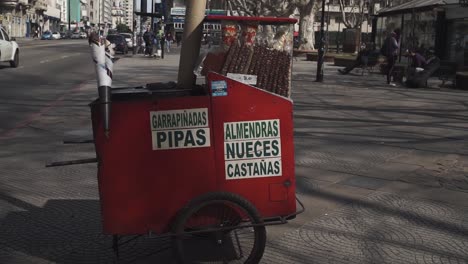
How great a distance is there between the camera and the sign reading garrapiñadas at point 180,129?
3.77m

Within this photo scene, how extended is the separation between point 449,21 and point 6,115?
18.6 m

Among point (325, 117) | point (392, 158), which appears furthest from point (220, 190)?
point (325, 117)

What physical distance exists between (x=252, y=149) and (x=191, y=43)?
4.02ft

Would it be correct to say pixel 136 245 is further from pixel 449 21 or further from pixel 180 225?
pixel 449 21

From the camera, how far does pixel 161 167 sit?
3.82 meters

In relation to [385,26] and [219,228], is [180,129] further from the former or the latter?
[385,26]

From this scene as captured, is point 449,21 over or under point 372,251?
over

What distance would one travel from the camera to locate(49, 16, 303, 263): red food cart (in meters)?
3.76

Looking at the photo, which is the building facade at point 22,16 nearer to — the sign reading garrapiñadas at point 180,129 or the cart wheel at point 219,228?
the cart wheel at point 219,228

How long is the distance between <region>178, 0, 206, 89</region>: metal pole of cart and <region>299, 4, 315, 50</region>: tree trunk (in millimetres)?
38853

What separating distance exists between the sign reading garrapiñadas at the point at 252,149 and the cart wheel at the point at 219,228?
0.72 ft

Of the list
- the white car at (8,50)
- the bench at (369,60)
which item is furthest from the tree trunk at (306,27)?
the white car at (8,50)

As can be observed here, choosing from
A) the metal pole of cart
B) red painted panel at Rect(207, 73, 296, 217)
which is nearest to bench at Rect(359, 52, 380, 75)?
the metal pole of cart

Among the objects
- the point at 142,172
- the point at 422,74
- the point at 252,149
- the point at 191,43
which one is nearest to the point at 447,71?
the point at 422,74
